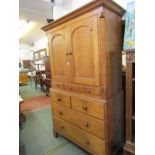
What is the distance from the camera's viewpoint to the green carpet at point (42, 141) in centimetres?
186

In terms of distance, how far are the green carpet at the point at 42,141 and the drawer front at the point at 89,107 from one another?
64cm

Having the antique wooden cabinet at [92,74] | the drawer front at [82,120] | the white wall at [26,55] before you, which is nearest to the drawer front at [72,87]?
the antique wooden cabinet at [92,74]

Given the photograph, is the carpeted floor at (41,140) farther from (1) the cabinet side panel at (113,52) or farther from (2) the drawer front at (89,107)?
(1) the cabinet side panel at (113,52)

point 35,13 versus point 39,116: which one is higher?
point 35,13

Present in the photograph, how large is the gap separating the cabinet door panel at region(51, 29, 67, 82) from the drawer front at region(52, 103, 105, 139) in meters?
0.43

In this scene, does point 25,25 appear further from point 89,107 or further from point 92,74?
point 89,107

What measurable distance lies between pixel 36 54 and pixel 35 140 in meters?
8.33

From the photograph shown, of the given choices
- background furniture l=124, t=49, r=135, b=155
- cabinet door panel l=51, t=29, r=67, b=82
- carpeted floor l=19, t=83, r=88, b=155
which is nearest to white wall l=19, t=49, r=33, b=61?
carpeted floor l=19, t=83, r=88, b=155

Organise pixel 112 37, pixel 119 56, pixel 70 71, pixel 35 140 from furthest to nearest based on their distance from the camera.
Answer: pixel 35 140, pixel 70 71, pixel 119 56, pixel 112 37

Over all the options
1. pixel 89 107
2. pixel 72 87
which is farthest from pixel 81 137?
pixel 72 87
